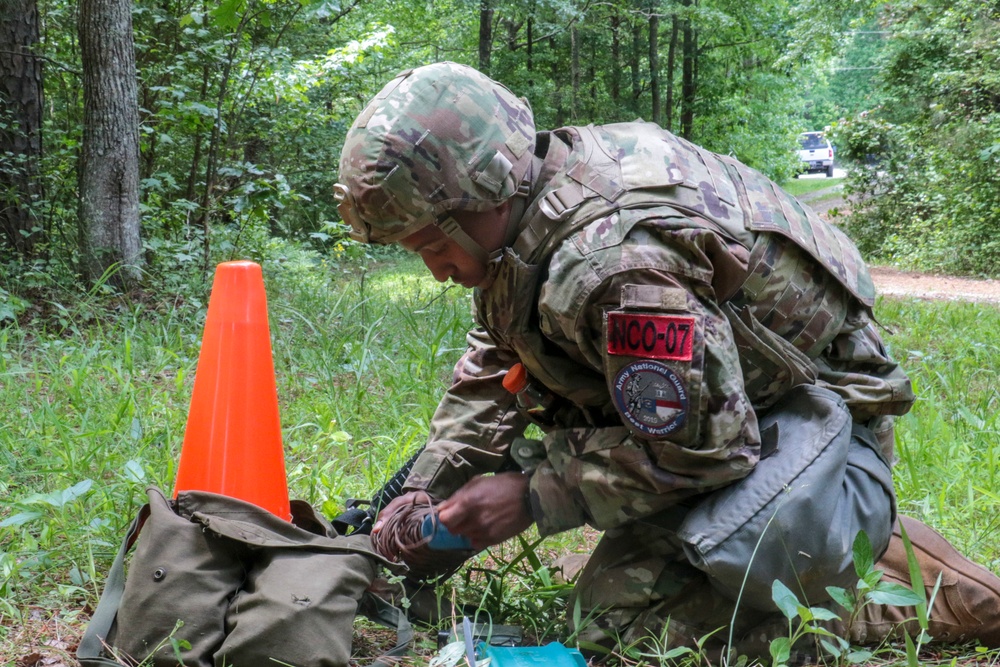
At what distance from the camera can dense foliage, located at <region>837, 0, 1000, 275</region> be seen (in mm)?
11102

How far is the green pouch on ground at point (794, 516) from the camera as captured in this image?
1886 mm

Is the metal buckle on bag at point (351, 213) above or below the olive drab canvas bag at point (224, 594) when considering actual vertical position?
above

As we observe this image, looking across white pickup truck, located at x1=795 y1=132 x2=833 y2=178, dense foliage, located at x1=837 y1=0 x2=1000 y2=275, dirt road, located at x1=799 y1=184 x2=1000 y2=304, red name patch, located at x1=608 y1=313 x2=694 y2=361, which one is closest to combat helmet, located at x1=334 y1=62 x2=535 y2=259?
red name patch, located at x1=608 y1=313 x2=694 y2=361

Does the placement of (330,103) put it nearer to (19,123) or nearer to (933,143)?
(19,123)

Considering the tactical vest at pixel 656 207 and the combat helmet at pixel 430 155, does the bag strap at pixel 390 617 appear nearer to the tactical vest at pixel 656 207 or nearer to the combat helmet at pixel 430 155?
the tactical vest at pixel 656 207

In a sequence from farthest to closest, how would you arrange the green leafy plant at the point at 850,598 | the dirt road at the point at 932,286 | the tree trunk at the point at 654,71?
the tree trunk at the point at 654,71, the dirt road at the point at 932,286, the green leafy plant at the point at 850,598

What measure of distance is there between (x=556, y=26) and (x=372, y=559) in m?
9.12

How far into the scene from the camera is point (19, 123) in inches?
207

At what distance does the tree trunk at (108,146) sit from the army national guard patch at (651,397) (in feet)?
12.7

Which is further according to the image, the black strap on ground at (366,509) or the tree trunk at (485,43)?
the tree trunk at (485,43)

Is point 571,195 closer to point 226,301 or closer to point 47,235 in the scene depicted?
point 226,301

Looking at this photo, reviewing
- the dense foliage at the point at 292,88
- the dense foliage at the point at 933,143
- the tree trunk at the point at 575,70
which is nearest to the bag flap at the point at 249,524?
the dense foliage at the point at 292,88

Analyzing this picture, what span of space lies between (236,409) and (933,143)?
12484 mm

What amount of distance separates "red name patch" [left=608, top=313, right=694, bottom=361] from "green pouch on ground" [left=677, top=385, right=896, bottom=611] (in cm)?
39
